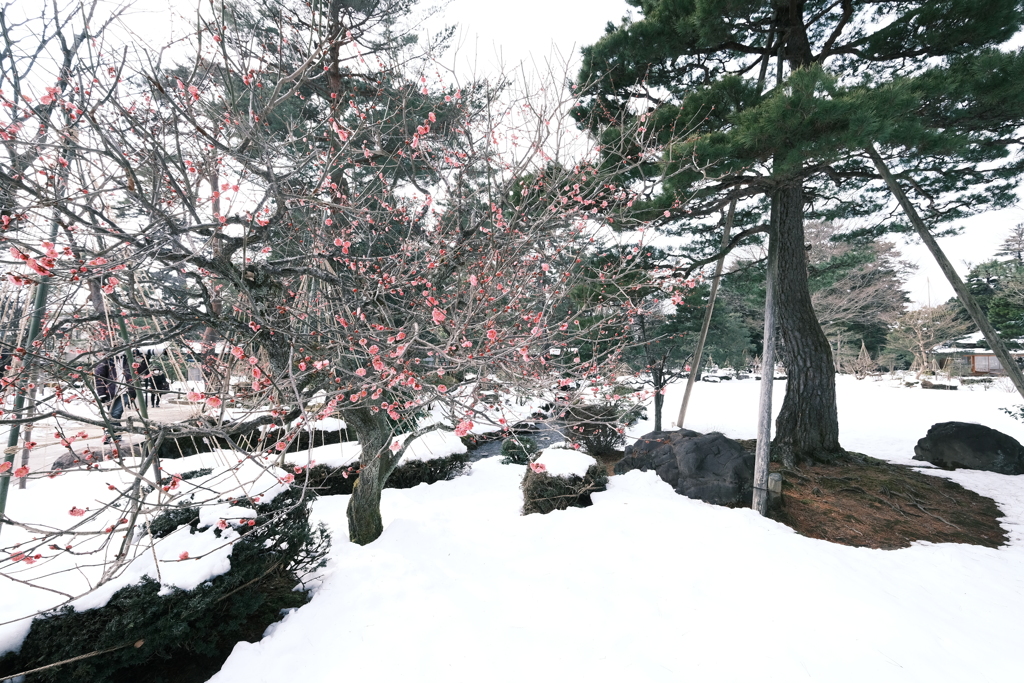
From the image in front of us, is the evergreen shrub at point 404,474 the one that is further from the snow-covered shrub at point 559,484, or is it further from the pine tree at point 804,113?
the pine tree at point 804,113

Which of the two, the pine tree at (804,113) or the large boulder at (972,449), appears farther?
the large boulder at (972,449)

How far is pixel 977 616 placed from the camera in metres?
2.62

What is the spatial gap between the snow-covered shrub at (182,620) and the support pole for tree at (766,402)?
156 inches

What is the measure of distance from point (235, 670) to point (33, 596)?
3.80 ft

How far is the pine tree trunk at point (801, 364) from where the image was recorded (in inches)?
210

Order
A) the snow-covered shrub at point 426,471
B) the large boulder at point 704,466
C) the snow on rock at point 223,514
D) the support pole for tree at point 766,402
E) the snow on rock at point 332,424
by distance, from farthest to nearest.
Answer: the snow on rock at point 332,424, the snow-covered shrub at point 426,471, the large boulder at point 704,466, the support pole for tree at point 766,402, the snow on rock at point 223,514

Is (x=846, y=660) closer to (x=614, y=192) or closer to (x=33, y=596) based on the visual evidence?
(x=614, y=192)

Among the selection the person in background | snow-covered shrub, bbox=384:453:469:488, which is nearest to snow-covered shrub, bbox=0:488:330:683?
the person in background

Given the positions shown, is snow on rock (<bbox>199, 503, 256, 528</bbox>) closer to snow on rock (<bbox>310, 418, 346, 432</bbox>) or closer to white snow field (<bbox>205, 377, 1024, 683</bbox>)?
white snow field (<bbox>205, 377, 1024, 683</bbox>)

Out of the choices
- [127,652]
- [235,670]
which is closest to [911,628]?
[235,670]

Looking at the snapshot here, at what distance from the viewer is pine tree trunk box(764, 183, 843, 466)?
534cm

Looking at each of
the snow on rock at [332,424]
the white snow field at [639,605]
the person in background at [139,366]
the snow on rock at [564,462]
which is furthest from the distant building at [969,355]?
the person in background at [139,366]

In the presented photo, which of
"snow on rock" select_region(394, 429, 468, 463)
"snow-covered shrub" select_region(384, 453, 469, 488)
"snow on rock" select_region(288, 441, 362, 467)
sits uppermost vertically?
"snow on rock" select_region(288, 441, 362, 467)

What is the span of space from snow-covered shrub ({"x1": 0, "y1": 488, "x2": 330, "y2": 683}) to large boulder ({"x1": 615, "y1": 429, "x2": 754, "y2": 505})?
12.0 ft
